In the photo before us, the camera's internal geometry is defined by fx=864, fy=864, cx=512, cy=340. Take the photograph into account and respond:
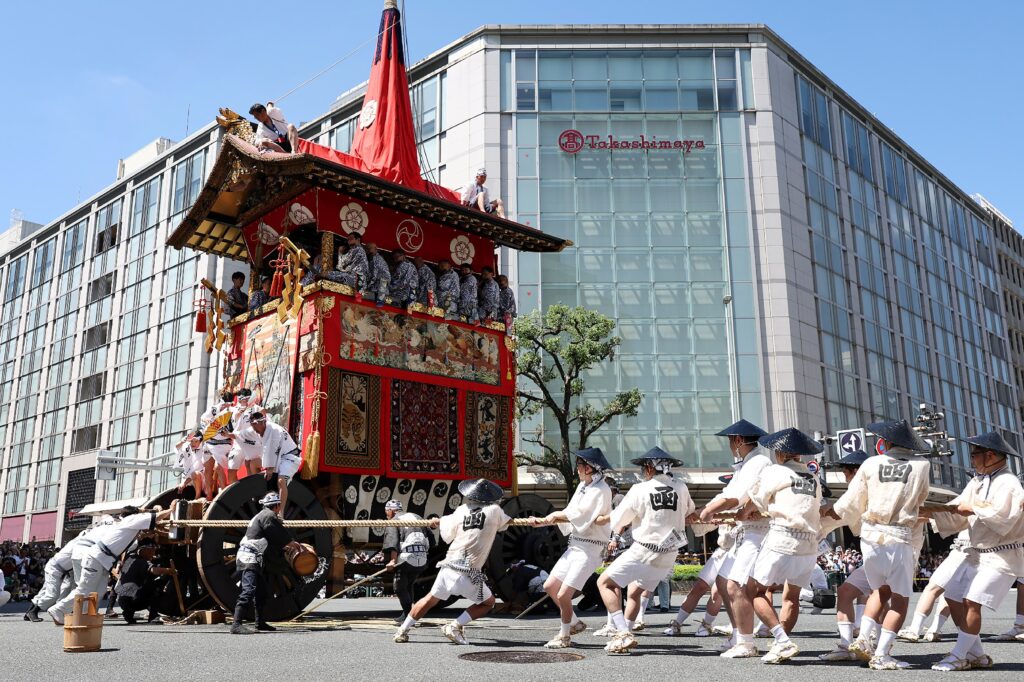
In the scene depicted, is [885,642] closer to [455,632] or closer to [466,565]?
[466,565]

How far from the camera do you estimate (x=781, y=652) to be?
743 cm

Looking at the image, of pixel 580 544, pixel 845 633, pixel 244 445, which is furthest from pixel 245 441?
pixel 845 633

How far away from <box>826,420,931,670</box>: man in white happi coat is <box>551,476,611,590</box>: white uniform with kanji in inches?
105

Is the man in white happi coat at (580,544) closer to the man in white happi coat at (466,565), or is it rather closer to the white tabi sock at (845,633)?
the man in white happi coat at (466,565)

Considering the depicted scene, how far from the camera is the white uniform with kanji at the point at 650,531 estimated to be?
8.76m

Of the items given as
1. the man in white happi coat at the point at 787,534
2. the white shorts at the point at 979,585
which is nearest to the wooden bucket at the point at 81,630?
the man in white happi coat at the point at 787,534

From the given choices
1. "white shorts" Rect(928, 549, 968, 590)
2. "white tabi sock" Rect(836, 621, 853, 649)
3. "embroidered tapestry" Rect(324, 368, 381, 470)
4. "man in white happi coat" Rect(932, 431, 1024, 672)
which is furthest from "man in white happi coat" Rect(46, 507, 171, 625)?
"man in white happi coat" Rect(932, 431, 1024, 672)

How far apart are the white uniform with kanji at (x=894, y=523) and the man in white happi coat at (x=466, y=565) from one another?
381 cm

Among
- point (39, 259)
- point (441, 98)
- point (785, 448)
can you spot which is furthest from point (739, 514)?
point (39, 259)

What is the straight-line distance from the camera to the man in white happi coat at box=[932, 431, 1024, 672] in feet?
24.1

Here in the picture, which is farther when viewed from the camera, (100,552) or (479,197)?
(479,197)

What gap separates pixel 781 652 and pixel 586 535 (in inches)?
93.3

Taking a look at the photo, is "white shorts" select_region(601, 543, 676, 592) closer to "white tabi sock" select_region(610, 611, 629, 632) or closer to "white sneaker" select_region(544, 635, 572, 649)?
"white tabi sock" select_region(610, 611, 629, 632)

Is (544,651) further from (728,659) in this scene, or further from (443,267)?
(443,267)
